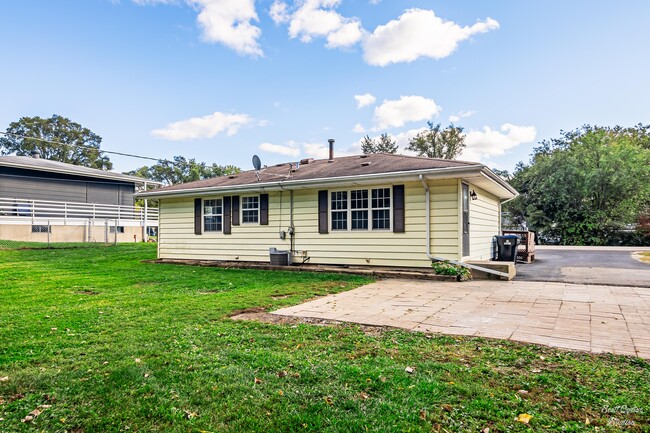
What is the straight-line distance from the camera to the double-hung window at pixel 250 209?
10750mm

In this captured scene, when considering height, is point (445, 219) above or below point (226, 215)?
below

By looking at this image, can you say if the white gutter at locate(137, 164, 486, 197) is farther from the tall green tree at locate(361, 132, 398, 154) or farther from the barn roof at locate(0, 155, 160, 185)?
the tall green tree at locate(361, 132, 398, 154)

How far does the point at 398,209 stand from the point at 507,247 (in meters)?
4.36

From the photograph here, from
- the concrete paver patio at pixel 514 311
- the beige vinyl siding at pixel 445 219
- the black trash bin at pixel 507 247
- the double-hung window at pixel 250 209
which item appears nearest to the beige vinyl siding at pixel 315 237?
the beige vinyl siding at pixel 445 219

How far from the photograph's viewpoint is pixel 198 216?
38.4 ft

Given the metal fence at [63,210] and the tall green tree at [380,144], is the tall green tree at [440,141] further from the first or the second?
the metal fence at [63,210]

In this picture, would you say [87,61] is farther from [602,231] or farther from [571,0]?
[602,231]

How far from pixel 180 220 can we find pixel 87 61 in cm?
862

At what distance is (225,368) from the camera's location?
2.81 metres

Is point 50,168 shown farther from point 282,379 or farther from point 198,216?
point 282,379

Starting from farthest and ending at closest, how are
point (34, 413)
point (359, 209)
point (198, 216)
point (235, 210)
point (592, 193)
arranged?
point (592, 193), point (198, 216), point (235, 210), point (359, 209), point (34, 413)

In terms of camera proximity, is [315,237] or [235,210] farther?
[235,210]

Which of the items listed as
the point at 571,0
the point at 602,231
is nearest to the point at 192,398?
the point at 571,0

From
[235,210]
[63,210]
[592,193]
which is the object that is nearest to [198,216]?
[235,210]
